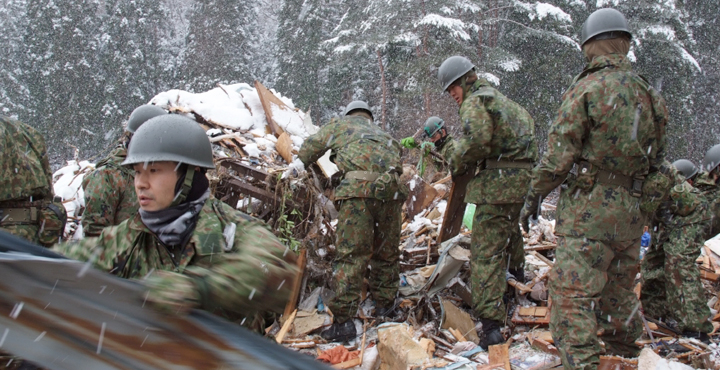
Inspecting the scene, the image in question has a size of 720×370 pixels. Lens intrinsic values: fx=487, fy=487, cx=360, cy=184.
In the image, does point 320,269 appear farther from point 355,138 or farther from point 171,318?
point 171,318

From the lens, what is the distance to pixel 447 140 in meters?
5.02

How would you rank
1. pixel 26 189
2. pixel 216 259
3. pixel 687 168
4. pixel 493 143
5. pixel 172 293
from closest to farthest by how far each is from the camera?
pixel 172 293 < pixel 216 259 < pixel 26 189 < pixel 493 143 < pixel 687 168

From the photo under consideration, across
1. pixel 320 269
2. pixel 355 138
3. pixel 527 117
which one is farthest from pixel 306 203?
pixel 527 117

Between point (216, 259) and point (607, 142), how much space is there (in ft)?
8.90

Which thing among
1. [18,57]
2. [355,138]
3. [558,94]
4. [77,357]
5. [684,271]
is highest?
[558,94]

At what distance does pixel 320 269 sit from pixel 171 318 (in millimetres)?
4493

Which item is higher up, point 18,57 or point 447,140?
point 18,57

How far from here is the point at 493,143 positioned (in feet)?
14.7

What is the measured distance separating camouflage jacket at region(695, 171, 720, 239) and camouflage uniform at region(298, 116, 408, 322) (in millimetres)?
3325

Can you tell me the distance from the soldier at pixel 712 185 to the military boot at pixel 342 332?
12.6 feet

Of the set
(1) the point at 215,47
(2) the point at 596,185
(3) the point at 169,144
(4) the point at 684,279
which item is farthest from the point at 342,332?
(1) the point at 215,47

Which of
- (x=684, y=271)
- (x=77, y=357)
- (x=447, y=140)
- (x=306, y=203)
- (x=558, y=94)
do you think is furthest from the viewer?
(x=558, y=94)

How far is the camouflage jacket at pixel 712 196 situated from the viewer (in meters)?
5.17

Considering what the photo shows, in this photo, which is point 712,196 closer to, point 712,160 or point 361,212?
point 712,160
